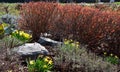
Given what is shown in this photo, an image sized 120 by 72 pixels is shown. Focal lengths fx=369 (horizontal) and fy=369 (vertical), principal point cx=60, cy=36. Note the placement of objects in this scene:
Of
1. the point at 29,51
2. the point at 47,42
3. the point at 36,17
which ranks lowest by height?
the point at 47,42

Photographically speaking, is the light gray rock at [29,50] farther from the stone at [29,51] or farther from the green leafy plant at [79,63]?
the green leafy plant at [79,63]

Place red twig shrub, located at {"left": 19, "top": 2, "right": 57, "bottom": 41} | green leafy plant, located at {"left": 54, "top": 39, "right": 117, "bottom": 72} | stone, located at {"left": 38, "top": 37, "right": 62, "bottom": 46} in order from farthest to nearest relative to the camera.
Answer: red twig shrub, located at {"left": 19, "top": 2, "right": 57, "bottom": 41}
stone, located at {"left": 38, "top": 37, "right": 62, "bottom": 46}
green leafy plant, located at {"left": 54, "top": 39, "right": 117, "bottom": 72}

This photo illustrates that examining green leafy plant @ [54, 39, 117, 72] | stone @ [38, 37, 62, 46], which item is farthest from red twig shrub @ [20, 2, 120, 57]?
green leafy plant @ [54, 39, 117, 72]

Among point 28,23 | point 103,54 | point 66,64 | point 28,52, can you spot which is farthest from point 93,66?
point 28,23

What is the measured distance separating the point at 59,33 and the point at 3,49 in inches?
103

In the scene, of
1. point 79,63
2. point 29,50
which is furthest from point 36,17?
point 79,63

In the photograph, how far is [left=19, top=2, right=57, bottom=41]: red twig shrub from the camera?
9351 mm

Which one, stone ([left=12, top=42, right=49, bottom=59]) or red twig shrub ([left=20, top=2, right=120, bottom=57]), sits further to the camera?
red twig shrub ([left=20, top=2, right=120, bottom=57])

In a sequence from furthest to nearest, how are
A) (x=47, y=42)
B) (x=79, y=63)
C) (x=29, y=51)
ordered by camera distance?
(x=47, y=42) < (x=29, y=51) < (x=79, y=63)

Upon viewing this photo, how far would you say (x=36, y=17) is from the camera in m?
9.36

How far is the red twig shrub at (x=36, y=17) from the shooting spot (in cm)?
935

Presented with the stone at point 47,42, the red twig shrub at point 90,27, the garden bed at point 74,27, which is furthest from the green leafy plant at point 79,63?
the red twig shrub at point 90,27

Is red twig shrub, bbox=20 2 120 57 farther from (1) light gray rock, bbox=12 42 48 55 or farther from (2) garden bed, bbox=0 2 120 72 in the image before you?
(1) light gray rock, bbox=12 42 48 55

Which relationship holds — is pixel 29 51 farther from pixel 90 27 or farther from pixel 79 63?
pixel 90 27
